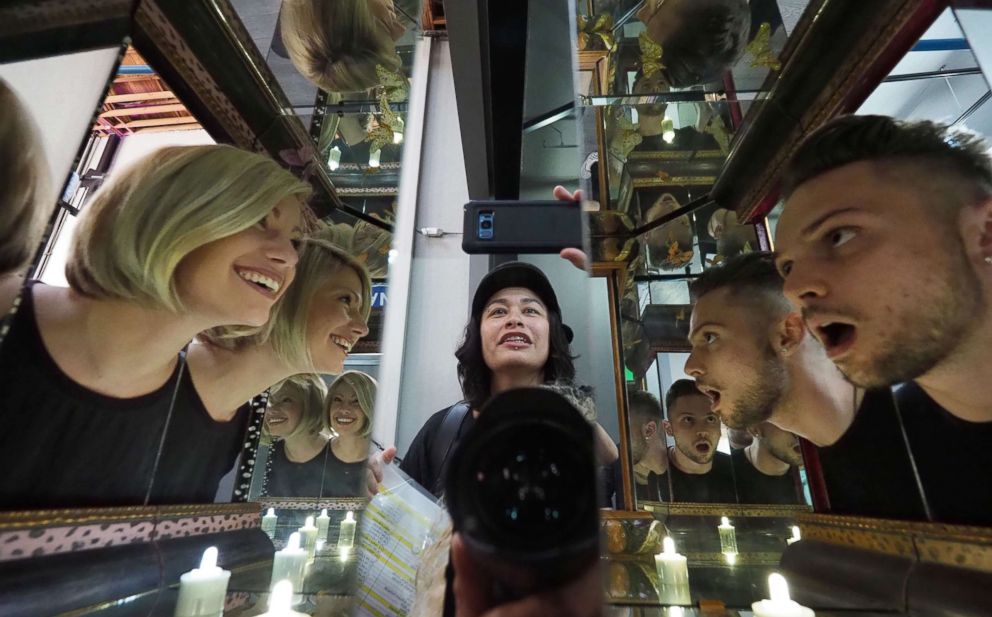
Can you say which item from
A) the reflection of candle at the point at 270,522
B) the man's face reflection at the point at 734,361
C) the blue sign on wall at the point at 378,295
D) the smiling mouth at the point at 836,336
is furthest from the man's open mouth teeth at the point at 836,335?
the reflection of candle at the point at 270,522

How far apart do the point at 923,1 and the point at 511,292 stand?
2.54 ft

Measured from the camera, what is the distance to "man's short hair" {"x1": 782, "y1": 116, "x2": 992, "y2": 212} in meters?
0.60

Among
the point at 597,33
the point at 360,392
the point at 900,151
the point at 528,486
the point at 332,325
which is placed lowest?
the point at 528,486

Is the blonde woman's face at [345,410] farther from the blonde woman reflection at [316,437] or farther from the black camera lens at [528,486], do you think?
the black camera lens at [528,486]

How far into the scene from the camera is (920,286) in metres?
0.59

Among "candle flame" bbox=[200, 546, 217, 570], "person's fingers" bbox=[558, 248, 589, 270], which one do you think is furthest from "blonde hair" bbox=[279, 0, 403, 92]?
"candle flame" bbox=[200, 546, 217, 570]

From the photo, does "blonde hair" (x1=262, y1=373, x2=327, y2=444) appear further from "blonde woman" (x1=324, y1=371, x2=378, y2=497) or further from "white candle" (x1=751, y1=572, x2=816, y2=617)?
"white candle" (x1=751, y1=572, x2=816, y2=617)

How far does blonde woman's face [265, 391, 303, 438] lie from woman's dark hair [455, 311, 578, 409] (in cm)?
50

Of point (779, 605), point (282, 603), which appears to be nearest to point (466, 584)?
point (282, 603)

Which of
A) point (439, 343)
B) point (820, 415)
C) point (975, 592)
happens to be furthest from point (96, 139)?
point (975, 592)

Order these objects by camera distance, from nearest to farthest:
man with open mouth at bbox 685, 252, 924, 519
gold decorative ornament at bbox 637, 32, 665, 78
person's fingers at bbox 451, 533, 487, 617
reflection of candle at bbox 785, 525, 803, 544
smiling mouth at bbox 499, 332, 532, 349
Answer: person's fingers at bbox 451, 533, 487, 617 → smiling mouth at bbox 499, 332, 532, 349 → man with open mouth at bbox 685, 252, 924, 519 → reflection of candle at bbox 785, 525, 803, 544 → gold decorative ornament at bbox 637, 32, 665, 78

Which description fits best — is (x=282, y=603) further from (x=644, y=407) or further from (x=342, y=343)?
(x=644, y=407)

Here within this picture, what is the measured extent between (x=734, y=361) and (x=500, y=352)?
0.70 m

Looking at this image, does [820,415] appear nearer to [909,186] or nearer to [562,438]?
[909,186]
